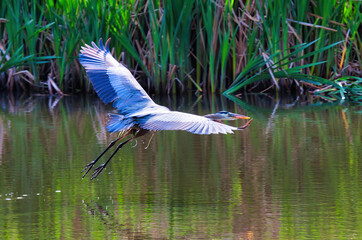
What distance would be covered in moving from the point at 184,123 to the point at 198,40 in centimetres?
644

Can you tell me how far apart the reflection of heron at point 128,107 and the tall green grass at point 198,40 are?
4.70 m

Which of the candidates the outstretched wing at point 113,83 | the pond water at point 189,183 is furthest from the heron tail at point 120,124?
the pond water at point 189,183

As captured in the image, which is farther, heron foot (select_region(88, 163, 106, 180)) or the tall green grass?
the tall green grass

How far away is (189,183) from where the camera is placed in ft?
16.8

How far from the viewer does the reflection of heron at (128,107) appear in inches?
181

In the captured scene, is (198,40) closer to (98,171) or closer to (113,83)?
(113,83)

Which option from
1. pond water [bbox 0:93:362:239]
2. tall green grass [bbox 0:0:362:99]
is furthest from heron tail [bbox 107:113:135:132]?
tall green grass [bbox 0:0:362:99]

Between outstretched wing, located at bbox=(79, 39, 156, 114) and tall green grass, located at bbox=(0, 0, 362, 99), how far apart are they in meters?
4.61

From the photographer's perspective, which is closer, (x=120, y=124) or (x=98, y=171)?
(x=120, y=124)

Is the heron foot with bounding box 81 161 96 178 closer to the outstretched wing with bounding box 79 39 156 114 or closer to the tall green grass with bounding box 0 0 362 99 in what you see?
the outstretched wing with bounding box 79 39 156 114

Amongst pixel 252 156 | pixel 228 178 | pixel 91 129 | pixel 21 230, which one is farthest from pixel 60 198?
pixel 91 129

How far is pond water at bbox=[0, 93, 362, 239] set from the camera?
157 inches

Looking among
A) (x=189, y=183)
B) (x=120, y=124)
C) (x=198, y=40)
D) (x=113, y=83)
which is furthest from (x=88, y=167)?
(x=198, y=40)

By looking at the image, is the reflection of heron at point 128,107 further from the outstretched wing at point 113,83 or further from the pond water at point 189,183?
the pond water at point 189,183
